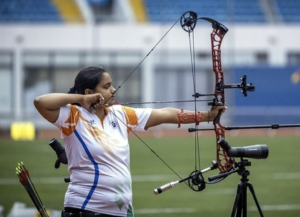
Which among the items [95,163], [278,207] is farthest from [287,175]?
[95,163]

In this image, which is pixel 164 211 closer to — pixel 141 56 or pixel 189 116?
pixel 189 116

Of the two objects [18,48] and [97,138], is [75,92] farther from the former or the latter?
[18,48]

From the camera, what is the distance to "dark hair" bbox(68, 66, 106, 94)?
5.09 meters

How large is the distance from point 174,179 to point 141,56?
17488 mm

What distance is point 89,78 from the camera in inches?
201

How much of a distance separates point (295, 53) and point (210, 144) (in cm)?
1116

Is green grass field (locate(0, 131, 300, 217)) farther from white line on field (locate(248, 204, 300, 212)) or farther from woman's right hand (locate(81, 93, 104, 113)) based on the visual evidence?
woman's right hand (locate(81, 93, 104, 113))

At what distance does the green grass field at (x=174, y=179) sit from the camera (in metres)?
10.9

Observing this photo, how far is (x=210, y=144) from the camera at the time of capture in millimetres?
22328

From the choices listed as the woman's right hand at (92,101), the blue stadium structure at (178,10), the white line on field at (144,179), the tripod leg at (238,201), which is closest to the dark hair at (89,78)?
the woman's right hand at (92,101)

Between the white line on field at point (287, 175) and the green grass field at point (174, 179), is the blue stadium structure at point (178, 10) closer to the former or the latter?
the green grass field at point (174, 179)

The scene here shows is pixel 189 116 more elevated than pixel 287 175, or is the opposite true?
pixel 189 116

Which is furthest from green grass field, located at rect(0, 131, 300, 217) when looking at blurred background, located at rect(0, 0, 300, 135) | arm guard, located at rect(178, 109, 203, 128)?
blurred background, located at rect(0, 0, 300, 135)

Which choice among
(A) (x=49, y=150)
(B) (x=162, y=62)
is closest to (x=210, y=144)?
(A) (x=49, y=150)
